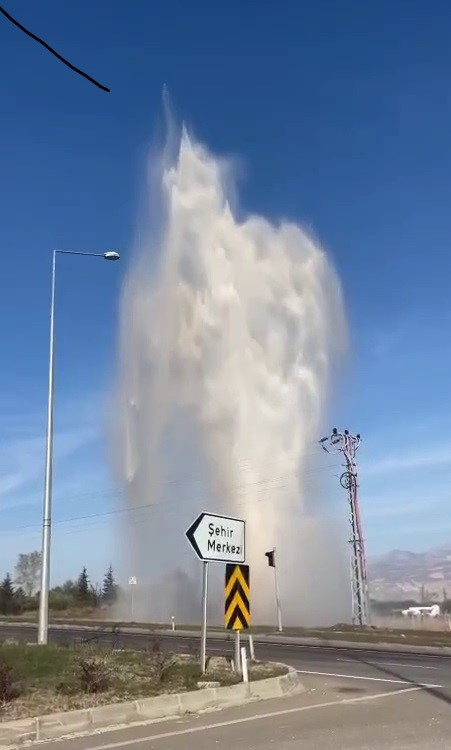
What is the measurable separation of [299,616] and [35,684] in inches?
1572

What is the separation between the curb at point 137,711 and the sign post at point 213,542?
1464mm

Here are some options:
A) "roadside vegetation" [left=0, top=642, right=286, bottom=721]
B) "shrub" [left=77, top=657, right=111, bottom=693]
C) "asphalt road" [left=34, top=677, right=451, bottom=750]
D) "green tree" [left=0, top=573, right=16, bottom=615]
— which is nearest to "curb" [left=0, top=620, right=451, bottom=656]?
"roadside vegetation" [left=0, top=642, right=286, bottom=721]

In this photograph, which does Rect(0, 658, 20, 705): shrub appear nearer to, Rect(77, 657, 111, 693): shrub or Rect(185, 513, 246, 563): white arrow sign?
Rect(77, 657, 111, 693): shrub

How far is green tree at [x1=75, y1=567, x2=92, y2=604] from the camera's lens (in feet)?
257

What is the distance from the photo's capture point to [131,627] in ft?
133

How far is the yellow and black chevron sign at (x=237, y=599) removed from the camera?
15.0 meters

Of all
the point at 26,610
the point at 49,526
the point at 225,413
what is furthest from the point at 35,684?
the point at 26,610

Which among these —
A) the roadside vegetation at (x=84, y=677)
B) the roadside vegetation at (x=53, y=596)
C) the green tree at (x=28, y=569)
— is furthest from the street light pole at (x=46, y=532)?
the green tree at (x=28, y=569)

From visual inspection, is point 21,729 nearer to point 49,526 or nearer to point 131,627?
point 49,526

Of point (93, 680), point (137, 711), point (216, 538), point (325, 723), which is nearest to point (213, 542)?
point (216, 538)

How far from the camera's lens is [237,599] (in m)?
15.1

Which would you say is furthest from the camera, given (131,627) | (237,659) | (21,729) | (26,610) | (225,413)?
(26,610)

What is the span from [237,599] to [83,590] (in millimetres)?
74550

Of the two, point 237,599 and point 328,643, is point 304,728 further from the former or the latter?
point 328,643
